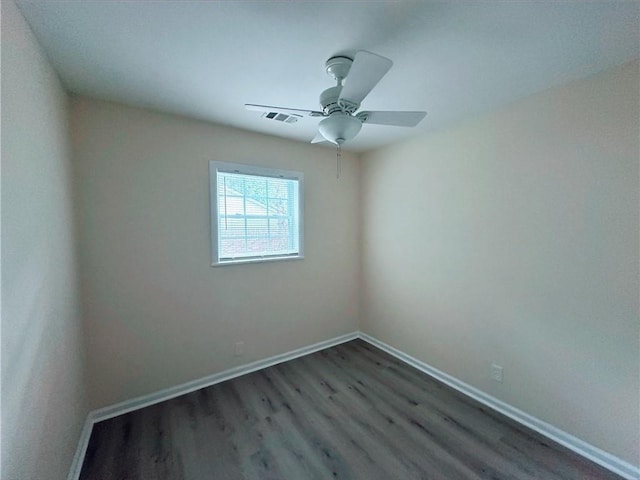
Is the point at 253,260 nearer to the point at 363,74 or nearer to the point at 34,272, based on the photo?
the point at 34,272

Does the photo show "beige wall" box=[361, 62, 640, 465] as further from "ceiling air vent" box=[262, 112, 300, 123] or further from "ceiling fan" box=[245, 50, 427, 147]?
"ceiling air vent" box=[262, 112, 300, 123]

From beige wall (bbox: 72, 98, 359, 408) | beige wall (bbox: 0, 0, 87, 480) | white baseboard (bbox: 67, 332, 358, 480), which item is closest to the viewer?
beige wall (bbox: 0, 0, 87, 480)

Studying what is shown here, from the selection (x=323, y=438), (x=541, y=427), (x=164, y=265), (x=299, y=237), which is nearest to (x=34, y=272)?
(x=164, y=265)

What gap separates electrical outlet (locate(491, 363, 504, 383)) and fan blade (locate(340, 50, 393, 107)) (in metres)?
2.31

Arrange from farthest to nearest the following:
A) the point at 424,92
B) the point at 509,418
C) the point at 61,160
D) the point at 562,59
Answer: the point at 509,418 → the point at 424,92 → the point at 61,160 → the point at 562,59

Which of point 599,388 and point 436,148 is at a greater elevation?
point 436,148

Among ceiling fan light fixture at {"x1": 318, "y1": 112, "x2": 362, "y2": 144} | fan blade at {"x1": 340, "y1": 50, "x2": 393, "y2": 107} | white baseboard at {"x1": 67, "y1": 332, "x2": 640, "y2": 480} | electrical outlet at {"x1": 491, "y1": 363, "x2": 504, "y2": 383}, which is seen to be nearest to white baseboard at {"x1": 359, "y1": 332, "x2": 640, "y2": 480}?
white baseboard at {"x1": 67, "y1": 332, "x2": 640, "y2": 480}

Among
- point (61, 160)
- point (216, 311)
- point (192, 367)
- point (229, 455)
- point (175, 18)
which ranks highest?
point (175, 18)

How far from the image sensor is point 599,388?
1.73m

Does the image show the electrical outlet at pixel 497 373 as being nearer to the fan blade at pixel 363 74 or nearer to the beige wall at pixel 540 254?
the beige wall at pixel 540 254

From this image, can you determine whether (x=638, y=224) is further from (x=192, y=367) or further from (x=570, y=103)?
(x=192, y=367)

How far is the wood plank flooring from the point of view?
167 centimetres

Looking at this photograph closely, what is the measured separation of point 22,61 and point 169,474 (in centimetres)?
229

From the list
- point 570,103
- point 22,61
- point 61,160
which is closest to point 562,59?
point 570,103
